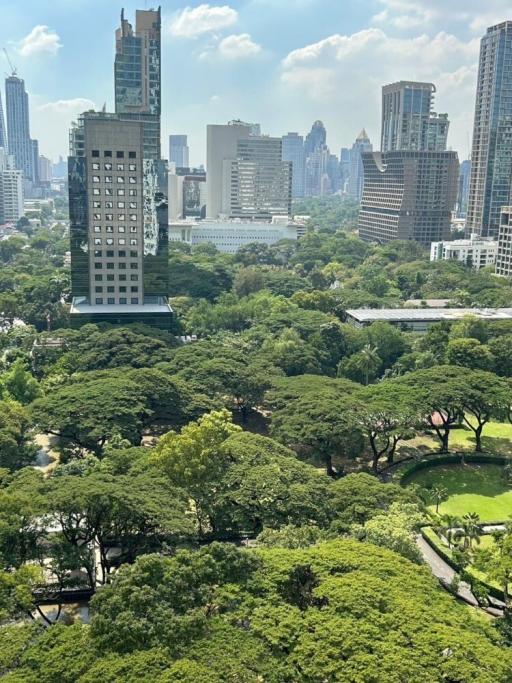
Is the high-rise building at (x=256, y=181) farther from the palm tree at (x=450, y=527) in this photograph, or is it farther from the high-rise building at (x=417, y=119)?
the palm tree at (x=450, y=527)

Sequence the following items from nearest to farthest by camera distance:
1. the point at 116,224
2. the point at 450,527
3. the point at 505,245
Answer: the point at 450,527, the point at 116,224, the point at 505,245

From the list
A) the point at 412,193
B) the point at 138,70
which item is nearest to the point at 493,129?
the point at 412,193

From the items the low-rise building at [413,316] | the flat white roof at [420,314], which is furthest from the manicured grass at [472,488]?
the flat white roof at [420,314]

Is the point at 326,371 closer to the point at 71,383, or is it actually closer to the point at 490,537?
the point at 71,383

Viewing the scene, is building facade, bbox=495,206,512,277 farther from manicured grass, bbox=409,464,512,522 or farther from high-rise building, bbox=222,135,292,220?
high-rise building, bbox=222,135,292,220

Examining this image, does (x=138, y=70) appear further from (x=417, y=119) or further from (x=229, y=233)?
(x=417, y=119)

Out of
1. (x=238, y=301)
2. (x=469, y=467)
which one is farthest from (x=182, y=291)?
(x=469, y=467)

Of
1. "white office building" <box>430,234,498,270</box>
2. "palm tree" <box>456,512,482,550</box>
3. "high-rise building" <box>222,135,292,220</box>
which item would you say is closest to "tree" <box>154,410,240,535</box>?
"palm tree" <box>456,512,482,550</box>

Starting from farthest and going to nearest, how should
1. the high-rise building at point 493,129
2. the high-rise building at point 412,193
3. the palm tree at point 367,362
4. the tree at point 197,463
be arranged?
the high-rise building at point 412,193, the high-rise building at point 493,129, the palm tree at point 367,362, the tree at point 197,463
